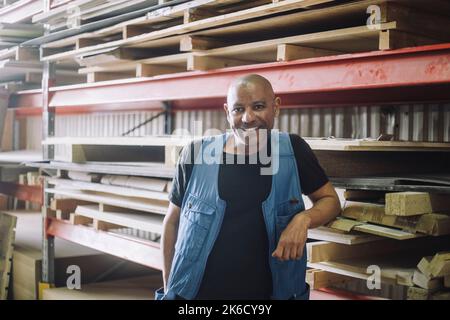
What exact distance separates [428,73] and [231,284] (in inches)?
58.7

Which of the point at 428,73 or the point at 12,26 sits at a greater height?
the point at 12,26

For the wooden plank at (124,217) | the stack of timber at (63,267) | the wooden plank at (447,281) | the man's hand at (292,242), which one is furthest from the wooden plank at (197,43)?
the stack of timber at (63,267)

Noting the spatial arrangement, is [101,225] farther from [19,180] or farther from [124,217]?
[19,180]

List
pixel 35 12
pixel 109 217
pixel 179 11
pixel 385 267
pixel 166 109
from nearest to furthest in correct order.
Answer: pixel 385 267, pixel 179 11, pixel 109 217, pixel 35 12, pixel 166 109

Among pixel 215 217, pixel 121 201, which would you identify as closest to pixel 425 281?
pixel 215 217

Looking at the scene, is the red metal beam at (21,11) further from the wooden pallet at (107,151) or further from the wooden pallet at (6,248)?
the wooden pallet at (6,248)

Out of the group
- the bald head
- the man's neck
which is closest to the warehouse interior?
the man's neck

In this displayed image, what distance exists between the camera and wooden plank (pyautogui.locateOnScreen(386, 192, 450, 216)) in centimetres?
301

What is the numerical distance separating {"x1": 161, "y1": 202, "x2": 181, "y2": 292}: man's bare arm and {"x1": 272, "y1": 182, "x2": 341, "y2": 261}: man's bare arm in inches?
25.6

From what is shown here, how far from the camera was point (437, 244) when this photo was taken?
12.9 ft

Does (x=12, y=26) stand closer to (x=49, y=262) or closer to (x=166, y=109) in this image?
(x=166, y=109)

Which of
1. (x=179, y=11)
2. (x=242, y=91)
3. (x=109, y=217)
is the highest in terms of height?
(x=179, y=11)

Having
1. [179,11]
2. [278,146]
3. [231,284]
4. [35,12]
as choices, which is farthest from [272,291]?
[35,12]

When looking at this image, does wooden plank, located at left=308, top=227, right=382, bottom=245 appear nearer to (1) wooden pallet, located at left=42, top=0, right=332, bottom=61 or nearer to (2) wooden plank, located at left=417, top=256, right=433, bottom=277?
(2) wooden plank, located at left=417, top=256, right=433, bottom=277
